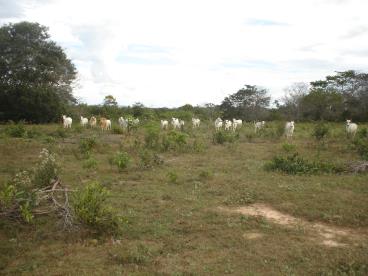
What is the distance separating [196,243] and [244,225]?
3.90 ft

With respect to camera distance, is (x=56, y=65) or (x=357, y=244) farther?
(x=56, y=65)

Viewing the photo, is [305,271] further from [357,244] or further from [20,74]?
[20,74]

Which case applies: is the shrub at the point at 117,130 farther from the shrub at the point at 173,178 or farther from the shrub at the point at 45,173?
the shrub at the point at 45,173

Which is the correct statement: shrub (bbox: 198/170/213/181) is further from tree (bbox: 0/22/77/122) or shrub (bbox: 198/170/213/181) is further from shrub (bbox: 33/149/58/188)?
tree (bbox: 0/22/77/122)

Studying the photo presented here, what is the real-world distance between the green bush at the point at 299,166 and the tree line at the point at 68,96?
17761 millimetres

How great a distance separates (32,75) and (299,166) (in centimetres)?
2118

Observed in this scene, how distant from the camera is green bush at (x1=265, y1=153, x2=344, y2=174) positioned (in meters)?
12.0

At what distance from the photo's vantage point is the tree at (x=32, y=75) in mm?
26716

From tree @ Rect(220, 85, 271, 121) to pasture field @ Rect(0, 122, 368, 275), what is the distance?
2435 cm

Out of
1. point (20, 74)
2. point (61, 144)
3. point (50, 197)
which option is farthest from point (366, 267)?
point (20, 74)

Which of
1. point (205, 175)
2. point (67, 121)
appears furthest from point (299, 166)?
point (67, 121)

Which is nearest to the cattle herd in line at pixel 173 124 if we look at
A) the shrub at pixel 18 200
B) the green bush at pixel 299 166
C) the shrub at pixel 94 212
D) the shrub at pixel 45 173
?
the green bush at pixel 299 166

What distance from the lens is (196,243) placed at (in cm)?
696

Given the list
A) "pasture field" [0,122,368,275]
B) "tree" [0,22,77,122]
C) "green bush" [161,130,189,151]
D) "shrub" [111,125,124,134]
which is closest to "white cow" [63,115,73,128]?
"shrub" [111,125,124,134]
